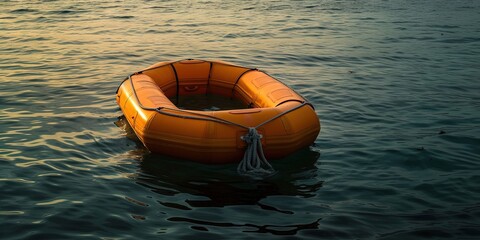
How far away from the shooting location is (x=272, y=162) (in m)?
7.28

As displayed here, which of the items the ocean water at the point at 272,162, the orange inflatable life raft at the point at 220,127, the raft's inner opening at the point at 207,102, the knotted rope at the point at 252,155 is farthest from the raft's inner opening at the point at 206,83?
the knotted rope at the point at 252,155

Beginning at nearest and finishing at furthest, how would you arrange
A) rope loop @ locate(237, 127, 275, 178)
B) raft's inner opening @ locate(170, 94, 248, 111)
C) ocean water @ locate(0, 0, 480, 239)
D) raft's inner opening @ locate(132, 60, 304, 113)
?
ocean water @ locate(0, 0, 480, 239), rope loop @ locate(237, 127, 275, 178), raft's inner opening @ locate(132, 60, 304, 113), raft's inner opening @ locate(170, 94, 248, 111)

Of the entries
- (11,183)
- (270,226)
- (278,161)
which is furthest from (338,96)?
(11,183)

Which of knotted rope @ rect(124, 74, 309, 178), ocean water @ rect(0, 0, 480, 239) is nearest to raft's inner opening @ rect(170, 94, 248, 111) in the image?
ocean water @ rect(0, 0, 480, 239)

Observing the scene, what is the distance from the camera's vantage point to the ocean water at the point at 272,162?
577cm

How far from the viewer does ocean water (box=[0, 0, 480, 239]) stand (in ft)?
18.9

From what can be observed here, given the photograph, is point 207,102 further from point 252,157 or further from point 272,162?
point 252,157

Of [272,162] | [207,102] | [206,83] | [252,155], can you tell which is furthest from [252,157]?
[206,83]

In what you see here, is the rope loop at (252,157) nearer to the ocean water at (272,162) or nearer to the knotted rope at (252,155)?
the knotted rope at (252,155)

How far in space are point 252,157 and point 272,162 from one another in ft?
1.66

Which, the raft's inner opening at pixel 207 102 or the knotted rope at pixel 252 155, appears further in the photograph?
the raft's inner opening at pixel 207 102

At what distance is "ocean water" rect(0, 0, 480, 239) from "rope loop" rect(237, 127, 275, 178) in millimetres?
159

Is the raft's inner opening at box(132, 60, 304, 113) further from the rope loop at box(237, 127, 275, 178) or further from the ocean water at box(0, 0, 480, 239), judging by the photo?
the rope loop at box(237, 127, 275, 178)

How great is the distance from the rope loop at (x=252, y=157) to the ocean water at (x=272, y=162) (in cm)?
16
